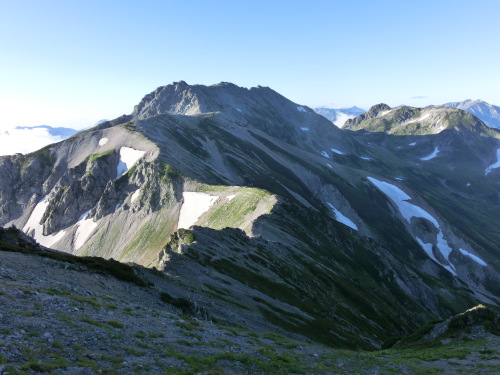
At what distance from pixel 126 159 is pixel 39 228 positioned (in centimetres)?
5033

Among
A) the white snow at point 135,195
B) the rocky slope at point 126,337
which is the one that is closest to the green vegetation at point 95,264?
the rocky slope at point 126,337

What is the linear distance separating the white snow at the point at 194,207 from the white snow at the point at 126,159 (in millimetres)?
45335

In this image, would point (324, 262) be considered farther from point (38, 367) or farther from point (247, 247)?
point (38, 367)

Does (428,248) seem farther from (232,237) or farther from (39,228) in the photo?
(39,228)

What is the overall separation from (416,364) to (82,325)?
26352mm

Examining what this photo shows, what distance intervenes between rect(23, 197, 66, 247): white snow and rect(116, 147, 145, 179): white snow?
3495 centimetres

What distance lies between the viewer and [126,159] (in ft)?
523

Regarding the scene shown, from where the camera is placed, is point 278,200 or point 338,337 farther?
point 278,200

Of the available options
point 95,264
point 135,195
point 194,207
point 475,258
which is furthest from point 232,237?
point 475,258

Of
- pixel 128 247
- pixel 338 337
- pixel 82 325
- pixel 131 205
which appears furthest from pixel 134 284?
pixel 131 205

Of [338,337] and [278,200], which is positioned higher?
[278,200]

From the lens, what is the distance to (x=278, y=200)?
105 m

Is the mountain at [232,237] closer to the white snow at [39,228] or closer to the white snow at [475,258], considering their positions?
the white snow at [39,228]

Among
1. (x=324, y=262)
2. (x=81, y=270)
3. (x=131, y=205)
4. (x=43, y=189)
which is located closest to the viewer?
(x=81, y=270)
